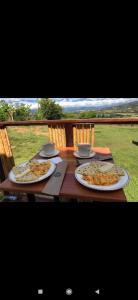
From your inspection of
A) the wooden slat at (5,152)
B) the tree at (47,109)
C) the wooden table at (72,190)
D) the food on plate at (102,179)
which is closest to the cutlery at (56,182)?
the wooden table at (72,190)

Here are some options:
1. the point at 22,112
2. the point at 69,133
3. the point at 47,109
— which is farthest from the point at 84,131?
the point at 22,112

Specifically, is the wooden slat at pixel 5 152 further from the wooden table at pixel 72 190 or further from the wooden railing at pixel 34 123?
the wooden table at pixel 72 190

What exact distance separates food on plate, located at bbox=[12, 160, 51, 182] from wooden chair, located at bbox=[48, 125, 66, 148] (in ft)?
2.10

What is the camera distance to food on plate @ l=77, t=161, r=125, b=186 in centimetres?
67

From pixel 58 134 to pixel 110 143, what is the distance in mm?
2894

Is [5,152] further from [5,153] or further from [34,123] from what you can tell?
[34,123]

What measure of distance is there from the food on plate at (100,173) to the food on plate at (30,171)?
0.61 ft

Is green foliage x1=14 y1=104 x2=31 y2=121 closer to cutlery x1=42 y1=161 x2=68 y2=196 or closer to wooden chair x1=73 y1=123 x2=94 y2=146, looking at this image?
wooden chair x1=73 y1=123 x2=94 y2=146

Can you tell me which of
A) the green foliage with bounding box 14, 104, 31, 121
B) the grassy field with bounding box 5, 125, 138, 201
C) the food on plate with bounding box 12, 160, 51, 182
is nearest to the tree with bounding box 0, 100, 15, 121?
the green foliage with bounding box 14, 104, 31, 121
